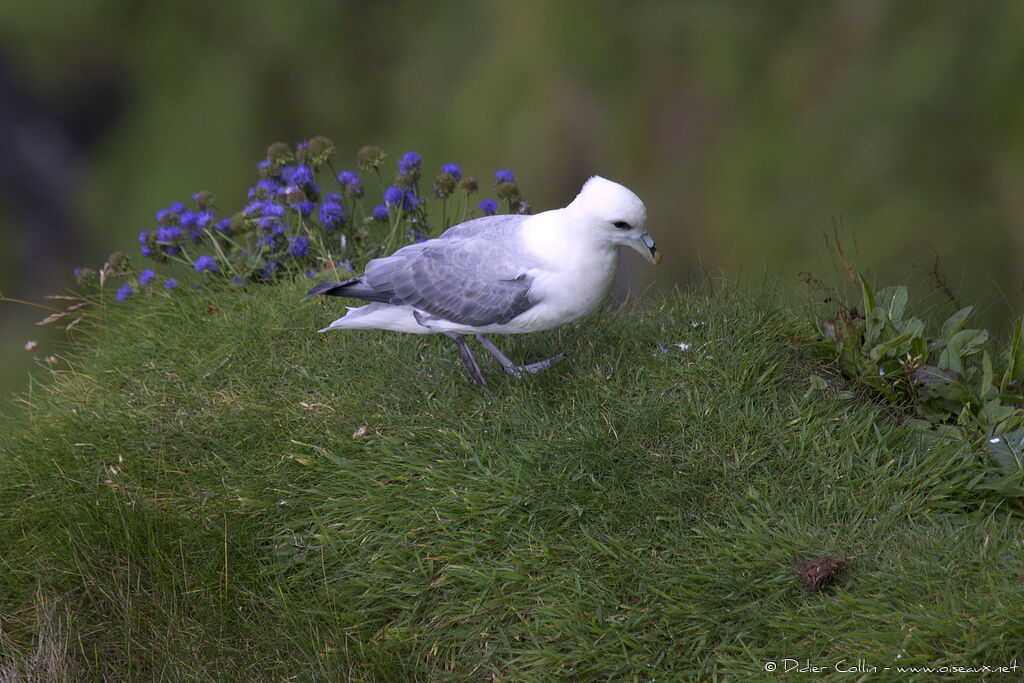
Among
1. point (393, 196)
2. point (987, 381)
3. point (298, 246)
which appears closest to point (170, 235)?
point (298, 246)

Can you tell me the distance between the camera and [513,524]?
2.14m

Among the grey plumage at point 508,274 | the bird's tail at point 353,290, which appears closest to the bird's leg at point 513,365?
the grey plumage at point 508,274

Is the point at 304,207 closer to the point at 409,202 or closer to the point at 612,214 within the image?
the point at 409,202

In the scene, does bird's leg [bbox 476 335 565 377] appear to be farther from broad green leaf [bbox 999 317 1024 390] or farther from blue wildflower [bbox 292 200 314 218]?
broad green leaf [bbox 999 317 1024 390]

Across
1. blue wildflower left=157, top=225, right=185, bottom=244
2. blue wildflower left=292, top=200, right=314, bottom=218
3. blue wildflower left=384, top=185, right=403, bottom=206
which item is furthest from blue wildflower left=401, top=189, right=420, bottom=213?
blue wildflower left=157, top=225, right=185, bottom=244

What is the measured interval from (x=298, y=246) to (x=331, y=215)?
170 mm

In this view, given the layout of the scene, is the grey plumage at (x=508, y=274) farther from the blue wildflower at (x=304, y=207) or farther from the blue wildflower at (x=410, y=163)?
the blue wildflower at (x=304, y=207)

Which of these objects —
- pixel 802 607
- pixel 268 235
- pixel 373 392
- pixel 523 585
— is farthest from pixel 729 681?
pixel 268 235

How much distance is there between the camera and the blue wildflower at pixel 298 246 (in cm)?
335

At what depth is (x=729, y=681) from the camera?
1792mm

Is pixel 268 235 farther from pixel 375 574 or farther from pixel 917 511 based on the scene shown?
pixel 917 511

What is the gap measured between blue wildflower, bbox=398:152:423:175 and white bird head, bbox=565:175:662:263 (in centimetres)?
111

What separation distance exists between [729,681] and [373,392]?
4.37 feet

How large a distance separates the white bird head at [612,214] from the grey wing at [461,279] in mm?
216
